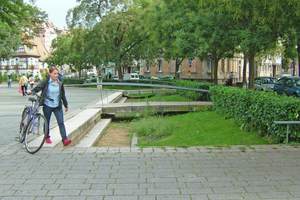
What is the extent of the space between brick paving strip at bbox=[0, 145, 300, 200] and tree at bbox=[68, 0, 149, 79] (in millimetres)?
26381

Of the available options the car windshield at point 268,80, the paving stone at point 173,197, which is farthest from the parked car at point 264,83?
the paving stone at point 173,197

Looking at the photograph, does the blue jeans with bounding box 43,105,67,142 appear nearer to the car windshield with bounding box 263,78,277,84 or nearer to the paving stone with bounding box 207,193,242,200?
the paving stone with bounding box 207,193,242,200

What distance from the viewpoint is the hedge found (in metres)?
6.70

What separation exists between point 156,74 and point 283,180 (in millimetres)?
55617

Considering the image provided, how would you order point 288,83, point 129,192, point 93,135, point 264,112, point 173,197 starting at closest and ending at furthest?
point 173,197, point 129,192, point 264,112, point 93,135, point 288,83

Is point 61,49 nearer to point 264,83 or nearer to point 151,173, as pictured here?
point 264,83

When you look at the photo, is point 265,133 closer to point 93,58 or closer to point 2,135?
point 2,135

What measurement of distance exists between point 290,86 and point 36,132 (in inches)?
669

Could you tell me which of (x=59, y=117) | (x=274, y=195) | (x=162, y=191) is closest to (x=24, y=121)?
(x=59, y=117)

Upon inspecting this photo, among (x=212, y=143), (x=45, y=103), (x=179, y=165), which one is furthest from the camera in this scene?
(x=212, y=143)

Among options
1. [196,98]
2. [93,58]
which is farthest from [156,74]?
[196,98]

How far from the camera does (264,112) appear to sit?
23.3ft

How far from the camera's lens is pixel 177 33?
21844 millimetres

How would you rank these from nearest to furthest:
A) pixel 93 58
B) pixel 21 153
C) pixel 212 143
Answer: pixel 21 153, pixel 212 143, pixel 93 58
